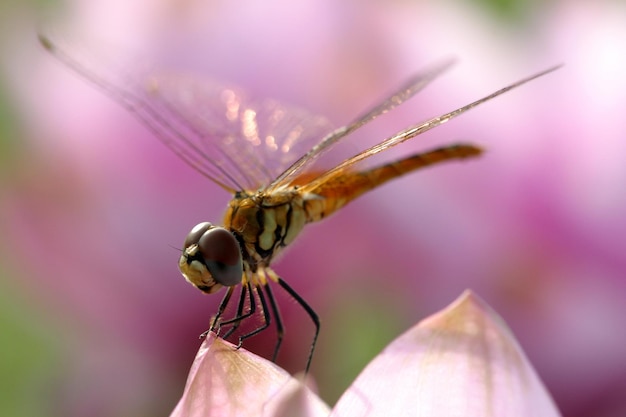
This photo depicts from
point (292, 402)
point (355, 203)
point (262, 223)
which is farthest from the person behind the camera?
point (355, 203)

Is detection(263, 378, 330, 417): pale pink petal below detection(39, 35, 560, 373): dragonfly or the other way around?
below

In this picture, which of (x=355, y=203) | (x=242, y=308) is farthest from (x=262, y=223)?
(x=355, y=203)

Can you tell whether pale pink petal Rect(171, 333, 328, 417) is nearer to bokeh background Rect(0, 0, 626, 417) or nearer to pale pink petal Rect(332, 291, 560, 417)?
pale pink petal Rect(332, 291, 560, 417)

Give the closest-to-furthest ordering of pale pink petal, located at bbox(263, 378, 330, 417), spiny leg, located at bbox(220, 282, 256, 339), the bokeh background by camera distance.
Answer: pale pink petal, located at bbox(263, 378, 330, 417) < spiny leg, located at bbox(220, 282, 256, 339) < the bokeh background

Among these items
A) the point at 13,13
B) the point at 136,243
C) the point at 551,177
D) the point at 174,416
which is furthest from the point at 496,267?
the point at 13,13

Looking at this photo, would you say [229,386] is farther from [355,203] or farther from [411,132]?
[355,203]

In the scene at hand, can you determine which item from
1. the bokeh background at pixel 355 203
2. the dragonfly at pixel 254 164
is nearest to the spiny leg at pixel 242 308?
the dragonfly at pixel 254 164

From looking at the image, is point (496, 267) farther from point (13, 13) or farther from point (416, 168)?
point (13, 13)

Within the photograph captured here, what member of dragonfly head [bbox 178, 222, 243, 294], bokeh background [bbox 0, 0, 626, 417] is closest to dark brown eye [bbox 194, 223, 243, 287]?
dragonfly head [bbox 178, 222, 243, 294]
